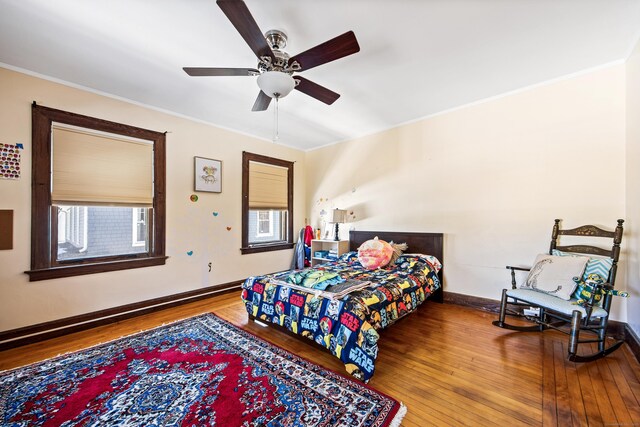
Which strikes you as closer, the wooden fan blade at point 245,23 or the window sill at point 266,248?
the wooden fan blade at point 245,23

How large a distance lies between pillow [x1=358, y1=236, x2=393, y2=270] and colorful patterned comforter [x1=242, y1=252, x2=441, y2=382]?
0.30 feet

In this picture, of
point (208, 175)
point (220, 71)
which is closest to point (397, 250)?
point (220, 71)

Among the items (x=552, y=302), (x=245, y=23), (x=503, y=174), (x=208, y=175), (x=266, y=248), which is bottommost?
(x=552, y=302)

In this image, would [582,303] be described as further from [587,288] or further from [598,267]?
[598,267]

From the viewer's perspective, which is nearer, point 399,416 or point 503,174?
point 399,416

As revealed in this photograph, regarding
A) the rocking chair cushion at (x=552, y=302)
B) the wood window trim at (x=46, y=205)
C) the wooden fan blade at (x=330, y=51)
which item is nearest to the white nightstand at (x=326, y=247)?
the rocking chair cushion at (x=552, y=302)

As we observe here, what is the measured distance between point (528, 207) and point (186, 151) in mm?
4524

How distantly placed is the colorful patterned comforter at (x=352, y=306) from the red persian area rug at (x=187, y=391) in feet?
0.70

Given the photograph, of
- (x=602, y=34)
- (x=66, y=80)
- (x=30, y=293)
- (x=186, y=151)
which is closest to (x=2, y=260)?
(x=30, y=293)

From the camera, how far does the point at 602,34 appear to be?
85.0 inches

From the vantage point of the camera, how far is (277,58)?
2.01m

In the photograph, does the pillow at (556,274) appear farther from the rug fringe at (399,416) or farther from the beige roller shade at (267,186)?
the beige roller shade at (267,186)

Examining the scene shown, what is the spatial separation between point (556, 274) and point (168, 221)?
4500 millimetres

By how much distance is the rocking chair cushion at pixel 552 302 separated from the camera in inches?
83.0
